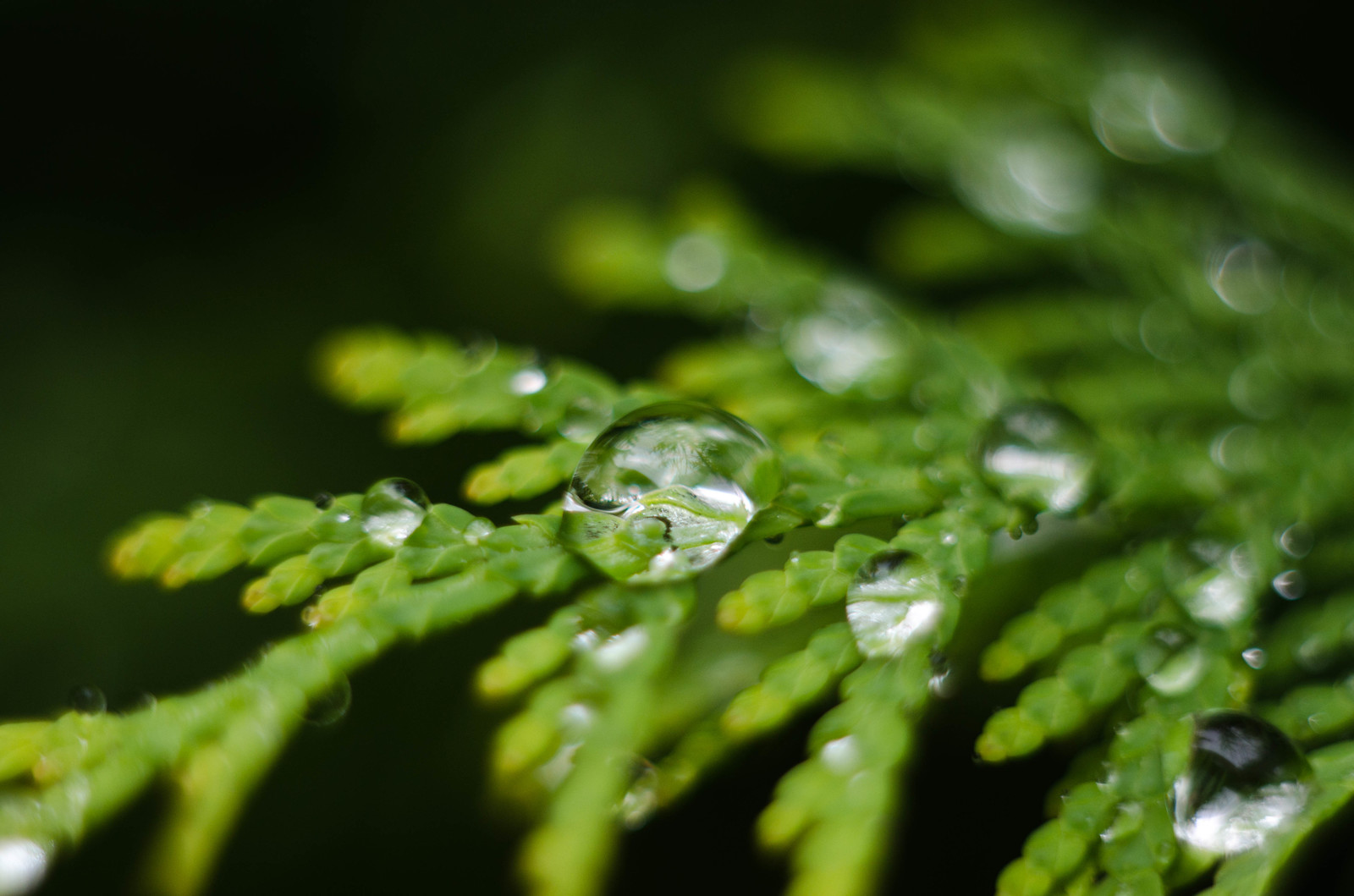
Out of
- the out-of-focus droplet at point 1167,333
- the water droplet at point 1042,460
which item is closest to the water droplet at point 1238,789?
the water droplet at point 1042,460

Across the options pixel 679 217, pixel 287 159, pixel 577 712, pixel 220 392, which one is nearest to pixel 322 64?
pixel 287 159

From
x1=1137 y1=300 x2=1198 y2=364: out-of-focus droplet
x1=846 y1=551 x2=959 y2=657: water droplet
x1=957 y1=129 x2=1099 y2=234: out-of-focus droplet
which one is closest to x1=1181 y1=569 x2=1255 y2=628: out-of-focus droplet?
x1=846 y1=551 x2=959 y2=657: water droplet

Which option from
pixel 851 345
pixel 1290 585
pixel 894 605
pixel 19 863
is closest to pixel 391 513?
pixel 19 863

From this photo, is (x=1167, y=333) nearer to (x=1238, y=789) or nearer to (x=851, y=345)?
(x=851, y=345)

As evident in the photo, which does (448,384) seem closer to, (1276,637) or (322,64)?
(1276,637)

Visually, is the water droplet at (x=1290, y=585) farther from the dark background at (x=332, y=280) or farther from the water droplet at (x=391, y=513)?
the water droplet at (x=391, y=513)

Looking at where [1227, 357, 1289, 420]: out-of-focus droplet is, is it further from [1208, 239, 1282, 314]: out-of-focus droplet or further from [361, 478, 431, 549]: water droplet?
[361, 478, 431, 549]: water droplet
